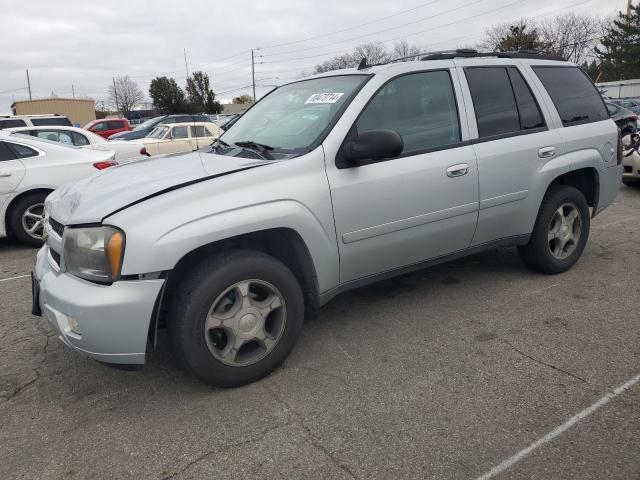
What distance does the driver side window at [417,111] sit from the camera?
3420 mm

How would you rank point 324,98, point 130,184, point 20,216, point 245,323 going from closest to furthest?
point 245,323, point 130,184, point 324,98, point 20,216

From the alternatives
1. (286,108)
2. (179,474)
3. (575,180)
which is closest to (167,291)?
(179,474)

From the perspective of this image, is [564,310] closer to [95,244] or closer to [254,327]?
[254,327]

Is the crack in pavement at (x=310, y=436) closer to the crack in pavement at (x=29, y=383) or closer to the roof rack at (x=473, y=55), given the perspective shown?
the crack in pavement at (x=29, y=383)

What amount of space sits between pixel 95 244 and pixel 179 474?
1162mm

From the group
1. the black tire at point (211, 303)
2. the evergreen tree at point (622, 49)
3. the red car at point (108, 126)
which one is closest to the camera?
the black tire at point (211, 303)

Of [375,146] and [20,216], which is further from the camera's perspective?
[20,216]

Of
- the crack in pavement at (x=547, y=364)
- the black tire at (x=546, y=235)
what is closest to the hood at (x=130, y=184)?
the crack in pavement at (x=547, y=364)

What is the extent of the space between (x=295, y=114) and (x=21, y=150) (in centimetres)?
474

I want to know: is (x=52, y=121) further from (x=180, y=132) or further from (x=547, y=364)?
(x=547, y=364)

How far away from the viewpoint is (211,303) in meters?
2.72

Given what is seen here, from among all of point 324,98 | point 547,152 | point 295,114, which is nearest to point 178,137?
point 295,114

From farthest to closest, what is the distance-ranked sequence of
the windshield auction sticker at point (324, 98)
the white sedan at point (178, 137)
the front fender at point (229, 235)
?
the white sedan at point (178, 137) < the windshield auction sticker at point (324, 98) < the front fender at point (229, 235)

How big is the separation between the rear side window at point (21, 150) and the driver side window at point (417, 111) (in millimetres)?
5231
